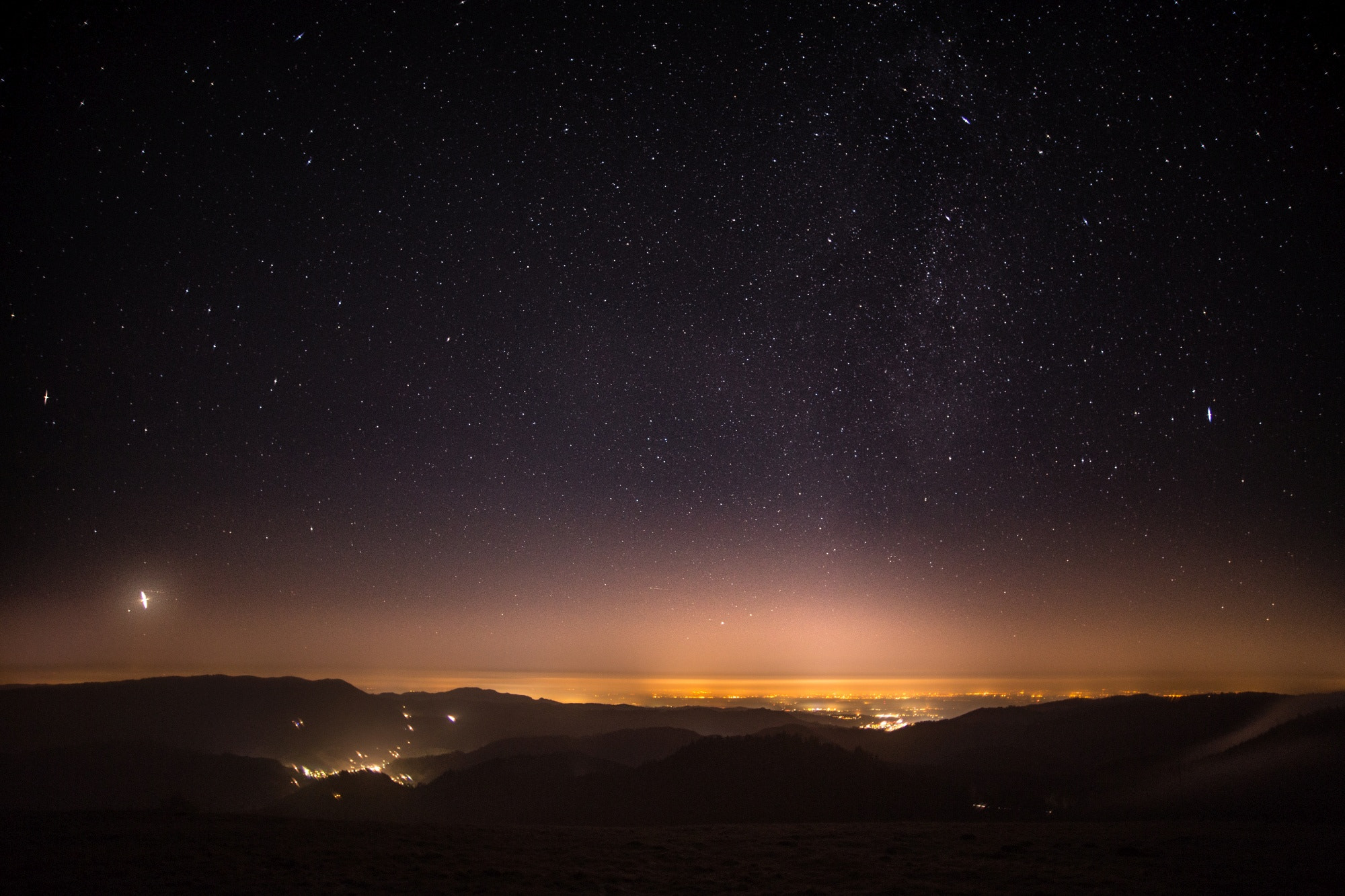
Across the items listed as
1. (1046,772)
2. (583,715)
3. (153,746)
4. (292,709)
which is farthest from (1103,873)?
(292,709)

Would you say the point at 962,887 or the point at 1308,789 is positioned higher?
the point at 962,887

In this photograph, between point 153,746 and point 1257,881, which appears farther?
point 153,746

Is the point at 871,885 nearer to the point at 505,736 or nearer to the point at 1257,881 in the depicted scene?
the point at 1257,881

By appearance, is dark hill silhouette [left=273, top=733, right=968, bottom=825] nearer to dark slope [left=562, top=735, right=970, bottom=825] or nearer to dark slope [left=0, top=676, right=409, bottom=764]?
dark slope [left=562, top=735, right=970, bottom=825]

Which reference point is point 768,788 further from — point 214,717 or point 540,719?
point 214,717

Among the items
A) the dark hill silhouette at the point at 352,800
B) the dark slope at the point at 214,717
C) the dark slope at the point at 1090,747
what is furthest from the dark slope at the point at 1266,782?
the dark slope at the point at 214,717

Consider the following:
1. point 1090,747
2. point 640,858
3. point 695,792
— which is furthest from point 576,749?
point 640,858

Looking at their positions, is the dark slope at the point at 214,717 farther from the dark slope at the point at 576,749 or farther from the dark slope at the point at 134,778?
the dark slope at the point at 576,749
